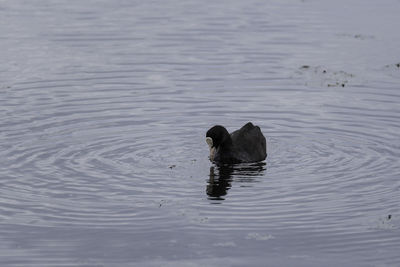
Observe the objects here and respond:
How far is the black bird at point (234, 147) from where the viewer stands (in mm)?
A: 20781

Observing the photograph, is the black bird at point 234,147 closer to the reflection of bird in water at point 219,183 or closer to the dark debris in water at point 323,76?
the reflection of bird in water at point 219,183

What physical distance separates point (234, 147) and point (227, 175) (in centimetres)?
123

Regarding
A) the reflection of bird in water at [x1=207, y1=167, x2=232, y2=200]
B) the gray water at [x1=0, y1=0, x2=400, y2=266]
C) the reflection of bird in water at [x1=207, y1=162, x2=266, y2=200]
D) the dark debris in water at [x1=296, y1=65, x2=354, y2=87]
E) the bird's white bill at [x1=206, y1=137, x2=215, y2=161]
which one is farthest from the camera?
the dark debris in water at [x1=296, y1=65, x2=354, y2=87]

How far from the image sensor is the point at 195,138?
22016mm

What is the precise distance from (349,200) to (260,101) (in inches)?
308

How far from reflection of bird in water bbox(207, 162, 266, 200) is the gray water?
0.05 meters

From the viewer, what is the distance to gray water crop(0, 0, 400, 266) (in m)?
15.5

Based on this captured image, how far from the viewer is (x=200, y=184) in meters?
18.9

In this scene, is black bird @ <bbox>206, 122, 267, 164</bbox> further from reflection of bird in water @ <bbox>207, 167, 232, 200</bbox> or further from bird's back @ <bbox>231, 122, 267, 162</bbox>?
reflection of bird in water @ <bbox>207, 167, 232, 200</bbox>

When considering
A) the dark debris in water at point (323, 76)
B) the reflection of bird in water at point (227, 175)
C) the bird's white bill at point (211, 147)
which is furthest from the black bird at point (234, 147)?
the dark debris in water at point (323, 76)

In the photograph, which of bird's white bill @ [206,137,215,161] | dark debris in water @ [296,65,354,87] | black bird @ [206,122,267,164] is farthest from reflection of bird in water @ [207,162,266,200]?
dark debris in water @ [296,65,354,87]

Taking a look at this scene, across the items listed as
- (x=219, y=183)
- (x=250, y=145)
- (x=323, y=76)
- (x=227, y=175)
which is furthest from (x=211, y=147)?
(x=323, y=76)

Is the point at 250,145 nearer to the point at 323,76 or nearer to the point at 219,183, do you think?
the point at 219,183

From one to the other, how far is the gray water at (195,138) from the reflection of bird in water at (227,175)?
5 cm
